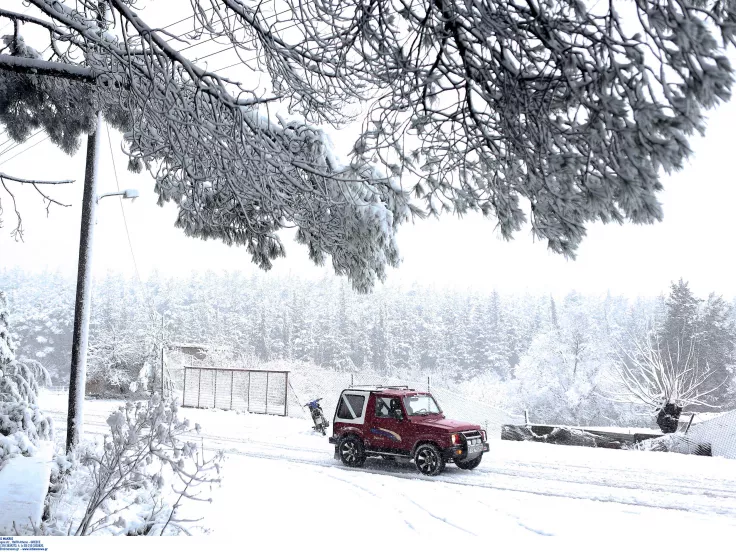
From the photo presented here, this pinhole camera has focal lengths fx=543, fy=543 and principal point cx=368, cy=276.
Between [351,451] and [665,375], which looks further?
[665,375]

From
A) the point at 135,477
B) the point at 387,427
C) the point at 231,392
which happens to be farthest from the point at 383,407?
the point at 231,392

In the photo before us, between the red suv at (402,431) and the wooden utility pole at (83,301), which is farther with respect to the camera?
the red suv at (402,431)

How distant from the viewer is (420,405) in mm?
7566

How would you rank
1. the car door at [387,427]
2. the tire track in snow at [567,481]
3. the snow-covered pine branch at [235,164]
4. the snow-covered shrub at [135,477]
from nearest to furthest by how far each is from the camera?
the snow-covered pine branch at [235,164] → the snow-covered shrub at [135,477] → the tire track in snow at [567,481] → the car door at [387,427]

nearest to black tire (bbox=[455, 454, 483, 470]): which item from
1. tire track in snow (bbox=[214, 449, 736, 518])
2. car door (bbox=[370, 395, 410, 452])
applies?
tire track in snow (bbox=[214, 449, 736, 518])

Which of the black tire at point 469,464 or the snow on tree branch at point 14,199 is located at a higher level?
the snow on tree branch at point 14,199

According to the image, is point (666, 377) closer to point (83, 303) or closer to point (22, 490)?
point (83, 303)

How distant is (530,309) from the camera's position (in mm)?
11555

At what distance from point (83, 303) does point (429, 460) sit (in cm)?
442

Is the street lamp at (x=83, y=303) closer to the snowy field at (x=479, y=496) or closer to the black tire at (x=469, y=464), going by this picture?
the snowy field at (x=479, y=496)

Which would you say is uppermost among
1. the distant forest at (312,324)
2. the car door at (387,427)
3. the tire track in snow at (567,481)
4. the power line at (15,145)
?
the power line at (15,145)

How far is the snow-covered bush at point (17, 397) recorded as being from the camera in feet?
15.6

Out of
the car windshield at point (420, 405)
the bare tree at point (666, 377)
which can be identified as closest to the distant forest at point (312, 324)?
the bare tree at point (666, 377)

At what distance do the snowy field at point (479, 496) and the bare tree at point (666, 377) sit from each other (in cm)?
139
